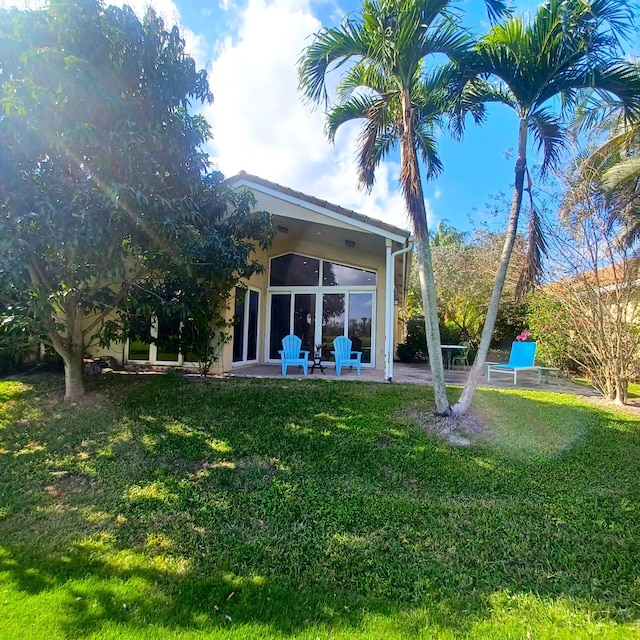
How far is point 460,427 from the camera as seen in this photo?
569 cm

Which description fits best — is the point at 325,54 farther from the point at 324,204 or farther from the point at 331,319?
the point at 331,319

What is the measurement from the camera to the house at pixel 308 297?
9.76 m

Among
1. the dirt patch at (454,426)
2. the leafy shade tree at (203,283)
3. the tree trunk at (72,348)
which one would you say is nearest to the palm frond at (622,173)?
the dirt patch at (454,426)

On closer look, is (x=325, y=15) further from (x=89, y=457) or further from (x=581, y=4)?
→ (x=89, y=457)

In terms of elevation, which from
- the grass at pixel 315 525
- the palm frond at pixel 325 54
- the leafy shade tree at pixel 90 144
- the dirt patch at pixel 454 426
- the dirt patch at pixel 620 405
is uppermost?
the palm frond at pixel 325 54

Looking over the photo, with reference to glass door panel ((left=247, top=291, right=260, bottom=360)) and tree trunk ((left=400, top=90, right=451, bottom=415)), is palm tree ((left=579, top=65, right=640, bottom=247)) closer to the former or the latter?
tree trunk ((left=400, top=90, right=451, bottom=415))

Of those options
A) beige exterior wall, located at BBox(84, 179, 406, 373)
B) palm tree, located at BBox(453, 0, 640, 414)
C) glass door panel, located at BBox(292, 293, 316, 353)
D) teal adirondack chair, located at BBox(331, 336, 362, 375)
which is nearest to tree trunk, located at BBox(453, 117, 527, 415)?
palm tree, located at BBox(453, 0, 640, 414)

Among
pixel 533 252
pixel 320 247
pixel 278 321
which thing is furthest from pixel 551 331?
pixel 278 321

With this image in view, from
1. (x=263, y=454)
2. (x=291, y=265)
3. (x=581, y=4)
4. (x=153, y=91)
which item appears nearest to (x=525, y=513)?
(x=263, y=454)

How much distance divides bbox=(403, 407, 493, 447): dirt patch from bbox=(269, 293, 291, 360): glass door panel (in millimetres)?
6739

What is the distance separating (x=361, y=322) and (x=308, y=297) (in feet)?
6.32

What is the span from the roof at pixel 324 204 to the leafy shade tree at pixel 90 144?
102 inches

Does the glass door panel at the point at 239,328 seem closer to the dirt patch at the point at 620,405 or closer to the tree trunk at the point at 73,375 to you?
the tree trunk at the point at 73,375

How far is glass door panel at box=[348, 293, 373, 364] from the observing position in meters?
11.4
